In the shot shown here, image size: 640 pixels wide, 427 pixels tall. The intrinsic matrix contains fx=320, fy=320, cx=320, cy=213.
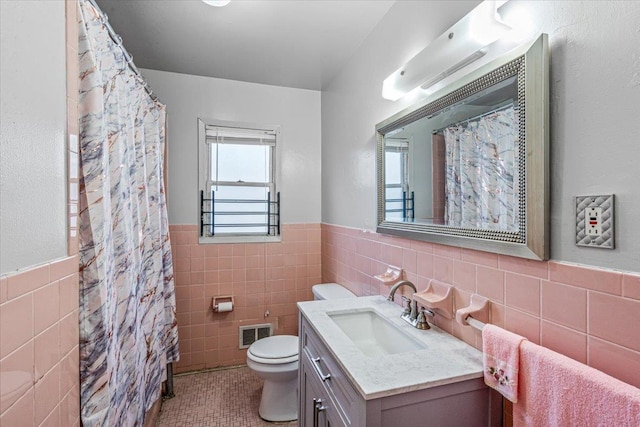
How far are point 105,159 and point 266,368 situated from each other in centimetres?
152

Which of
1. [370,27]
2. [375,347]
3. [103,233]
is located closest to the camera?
[103,233]

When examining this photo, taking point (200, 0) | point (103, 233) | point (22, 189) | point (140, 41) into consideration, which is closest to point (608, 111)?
point (22, 189)

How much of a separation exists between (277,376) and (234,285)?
97 cm

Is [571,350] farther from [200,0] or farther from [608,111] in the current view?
[200,0]

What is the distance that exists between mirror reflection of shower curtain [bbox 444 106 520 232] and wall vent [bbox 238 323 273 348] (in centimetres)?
207

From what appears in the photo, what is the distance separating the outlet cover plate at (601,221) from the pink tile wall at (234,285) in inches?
89.8

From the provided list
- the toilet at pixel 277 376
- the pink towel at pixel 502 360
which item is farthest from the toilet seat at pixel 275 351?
the pink towel at pixel 502 360

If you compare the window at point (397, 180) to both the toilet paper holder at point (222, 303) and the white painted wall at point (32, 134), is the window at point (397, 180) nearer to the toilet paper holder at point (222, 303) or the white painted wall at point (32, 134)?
the white painted wall at point (32, 134)

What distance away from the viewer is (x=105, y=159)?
122 cm

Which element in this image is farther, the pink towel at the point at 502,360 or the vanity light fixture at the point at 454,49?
the vanity light fixture at the point at 454,49

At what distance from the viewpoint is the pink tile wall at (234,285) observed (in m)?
2.65

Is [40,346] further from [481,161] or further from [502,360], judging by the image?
[481,161]

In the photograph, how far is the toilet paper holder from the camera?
2.65m

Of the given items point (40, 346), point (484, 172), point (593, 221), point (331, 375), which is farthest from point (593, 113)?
point (40, 346)
